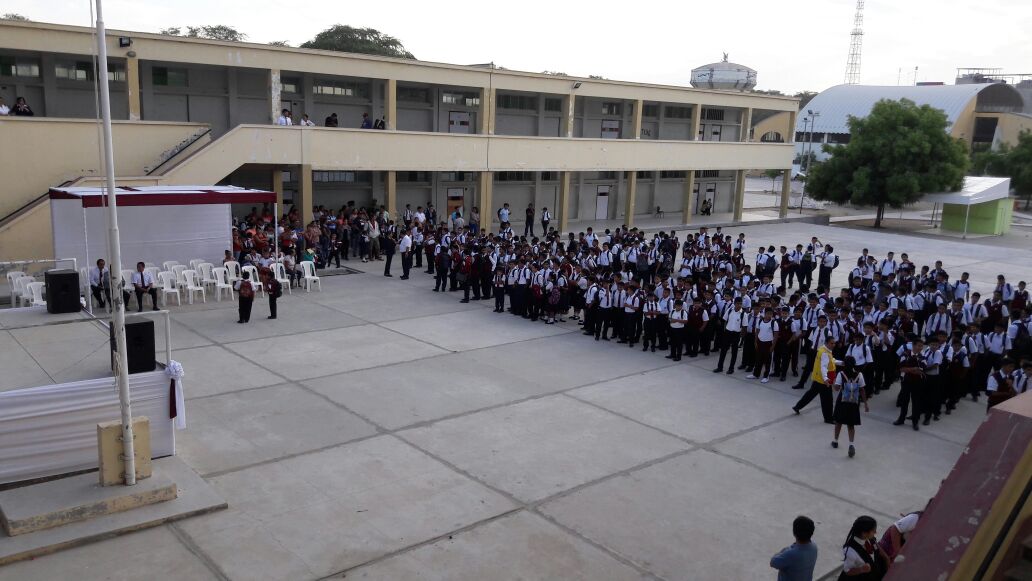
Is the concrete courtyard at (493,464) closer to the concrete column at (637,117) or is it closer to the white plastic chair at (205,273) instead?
the white plastic chair at (205,273)

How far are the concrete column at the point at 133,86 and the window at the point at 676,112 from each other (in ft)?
89.3

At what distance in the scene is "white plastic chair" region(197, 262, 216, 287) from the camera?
19.5 meters

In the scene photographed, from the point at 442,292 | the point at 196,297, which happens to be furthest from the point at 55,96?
the point at 442,292

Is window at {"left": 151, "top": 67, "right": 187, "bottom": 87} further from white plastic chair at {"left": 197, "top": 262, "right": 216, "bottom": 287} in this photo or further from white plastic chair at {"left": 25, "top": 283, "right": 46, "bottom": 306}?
white plastic chair at {"left": 25, "top": 283, "right": 46, "bottom": 306}

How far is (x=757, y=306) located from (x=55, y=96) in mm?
21830

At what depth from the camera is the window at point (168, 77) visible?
25500 millimetres

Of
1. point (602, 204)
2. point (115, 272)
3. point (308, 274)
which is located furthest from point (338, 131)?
point (115, 272)

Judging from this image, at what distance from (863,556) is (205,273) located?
17210mm

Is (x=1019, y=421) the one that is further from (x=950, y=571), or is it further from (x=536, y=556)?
(x=536, y=556)

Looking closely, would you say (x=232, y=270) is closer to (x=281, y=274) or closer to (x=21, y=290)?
(x=281, y=274)

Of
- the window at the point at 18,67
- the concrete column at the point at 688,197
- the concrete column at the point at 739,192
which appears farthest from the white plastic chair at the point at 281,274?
the concrete column at the point at 739,192

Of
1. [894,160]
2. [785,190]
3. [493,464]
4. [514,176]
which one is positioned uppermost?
[894,160]

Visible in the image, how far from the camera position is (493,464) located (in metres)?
10.1

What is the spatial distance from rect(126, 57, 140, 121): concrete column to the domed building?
140ft
